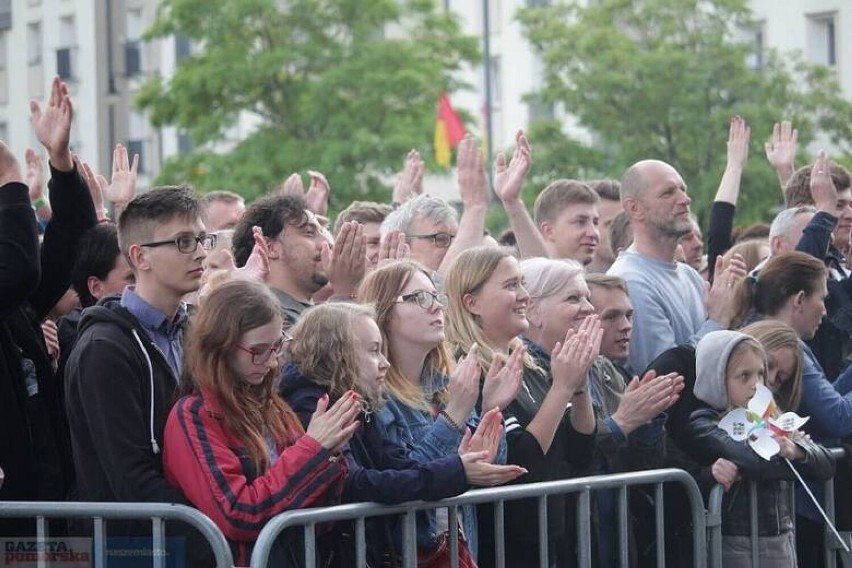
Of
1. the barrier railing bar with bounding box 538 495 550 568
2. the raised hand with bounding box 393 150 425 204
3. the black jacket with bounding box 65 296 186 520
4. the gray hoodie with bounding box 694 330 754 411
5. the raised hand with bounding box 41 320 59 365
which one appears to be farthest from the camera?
the raised hand with bounding box 393 150 425 204

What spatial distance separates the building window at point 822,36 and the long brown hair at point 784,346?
33309 mm

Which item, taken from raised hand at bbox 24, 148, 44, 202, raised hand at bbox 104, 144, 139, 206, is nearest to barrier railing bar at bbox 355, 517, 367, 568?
raised hand at bbox 104, 144, 139, 206

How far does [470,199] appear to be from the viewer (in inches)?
340

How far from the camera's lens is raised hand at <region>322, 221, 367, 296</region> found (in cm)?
689

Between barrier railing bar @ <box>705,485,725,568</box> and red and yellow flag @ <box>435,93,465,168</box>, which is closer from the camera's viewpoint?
barrier railing bar @ <box>705,485,725,568</box>

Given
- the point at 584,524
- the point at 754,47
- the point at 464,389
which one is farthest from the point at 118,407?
the point at 754,47

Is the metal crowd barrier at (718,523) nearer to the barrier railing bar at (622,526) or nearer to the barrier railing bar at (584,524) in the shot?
the barrier railing bar at (622,526)

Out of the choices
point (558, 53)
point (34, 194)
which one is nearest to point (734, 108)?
point (558, 53)

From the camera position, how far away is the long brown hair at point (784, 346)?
25.2ft

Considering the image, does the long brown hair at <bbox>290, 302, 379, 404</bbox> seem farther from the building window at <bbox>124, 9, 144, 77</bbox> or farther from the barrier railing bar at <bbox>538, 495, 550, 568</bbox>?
the building window at <bbox>124, 9, 144, 77</bbox>

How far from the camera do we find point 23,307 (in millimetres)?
6066

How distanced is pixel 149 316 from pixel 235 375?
484 millimetres

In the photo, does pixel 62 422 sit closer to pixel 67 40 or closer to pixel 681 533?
pixel 681 533

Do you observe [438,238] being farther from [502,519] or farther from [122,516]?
[122,516]
